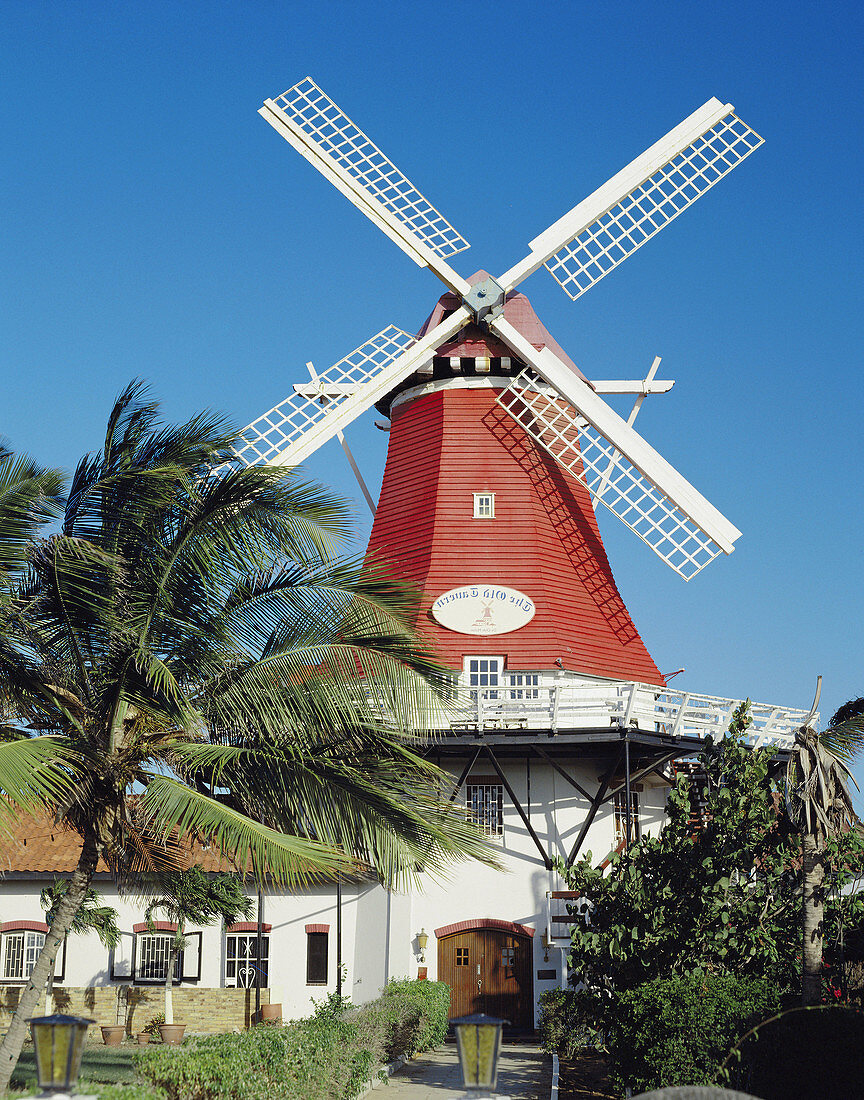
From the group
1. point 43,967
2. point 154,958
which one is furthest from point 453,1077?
point 154,958

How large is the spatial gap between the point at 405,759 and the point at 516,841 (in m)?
10.7

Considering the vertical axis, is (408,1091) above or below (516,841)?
below

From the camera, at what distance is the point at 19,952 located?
849 inches

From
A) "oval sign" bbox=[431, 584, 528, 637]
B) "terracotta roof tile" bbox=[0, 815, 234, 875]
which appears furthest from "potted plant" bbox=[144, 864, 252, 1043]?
"oval sign" bbox=[431, 584, 528, 637]

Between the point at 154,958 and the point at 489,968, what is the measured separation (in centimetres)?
613

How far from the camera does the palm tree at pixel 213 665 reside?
32.1 ft

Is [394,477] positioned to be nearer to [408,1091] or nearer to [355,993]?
[355,993]

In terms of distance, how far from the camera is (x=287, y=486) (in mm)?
10477

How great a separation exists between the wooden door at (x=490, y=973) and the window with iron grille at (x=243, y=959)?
3390mm

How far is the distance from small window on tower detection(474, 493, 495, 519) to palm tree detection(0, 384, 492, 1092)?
11673 mm

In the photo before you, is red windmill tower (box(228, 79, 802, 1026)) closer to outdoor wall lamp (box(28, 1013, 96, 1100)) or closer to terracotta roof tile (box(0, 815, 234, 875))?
terracotta roof tile (box(0, 815, 234, 875))

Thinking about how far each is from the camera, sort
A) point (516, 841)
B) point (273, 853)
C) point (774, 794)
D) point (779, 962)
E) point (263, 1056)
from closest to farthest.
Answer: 1. point (273, 853)
2. point (263, 1056)
3. point (779, 962)
4. point (774, 794)
5. point (516, 841)

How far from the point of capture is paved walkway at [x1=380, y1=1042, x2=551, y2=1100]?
13.8 meters

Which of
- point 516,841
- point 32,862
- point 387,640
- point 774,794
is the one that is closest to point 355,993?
point 516,841
